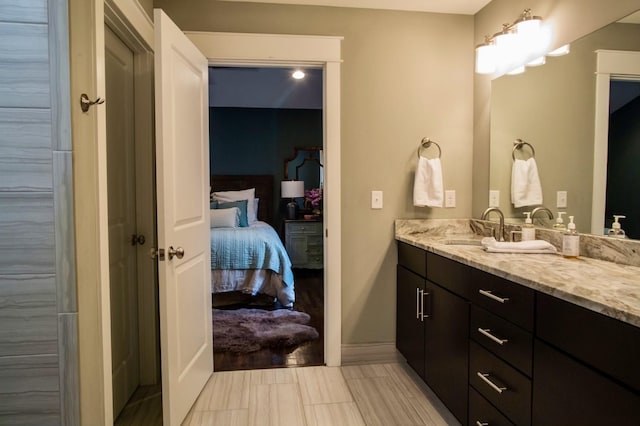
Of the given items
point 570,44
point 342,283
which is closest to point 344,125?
point 342,283

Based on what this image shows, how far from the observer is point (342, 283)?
8.73ft

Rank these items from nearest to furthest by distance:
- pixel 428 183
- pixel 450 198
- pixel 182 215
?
pixel 182 215 < pixel 428 183 < pixel 450 198

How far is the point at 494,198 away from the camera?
8.24 ft

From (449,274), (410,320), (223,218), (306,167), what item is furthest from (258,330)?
(306,167)

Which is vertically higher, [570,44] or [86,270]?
[570,44]

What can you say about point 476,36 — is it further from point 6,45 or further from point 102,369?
point 102,369

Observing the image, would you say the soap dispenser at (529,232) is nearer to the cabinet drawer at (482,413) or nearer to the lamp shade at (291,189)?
the cabinet drawer at (482,413)

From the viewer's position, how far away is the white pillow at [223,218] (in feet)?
16.1

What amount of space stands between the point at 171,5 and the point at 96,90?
1.30 m

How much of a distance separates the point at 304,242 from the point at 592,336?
479cm

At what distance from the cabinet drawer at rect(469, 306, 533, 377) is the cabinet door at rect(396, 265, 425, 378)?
0.59 meters

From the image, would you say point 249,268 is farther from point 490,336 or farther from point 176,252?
point 490,336

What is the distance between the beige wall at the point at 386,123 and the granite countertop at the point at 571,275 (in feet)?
1.48

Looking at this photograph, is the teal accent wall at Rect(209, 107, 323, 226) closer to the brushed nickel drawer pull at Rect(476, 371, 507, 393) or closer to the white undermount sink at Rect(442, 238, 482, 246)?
the white undermount sink at Rect(442, 238, 482, 246)
